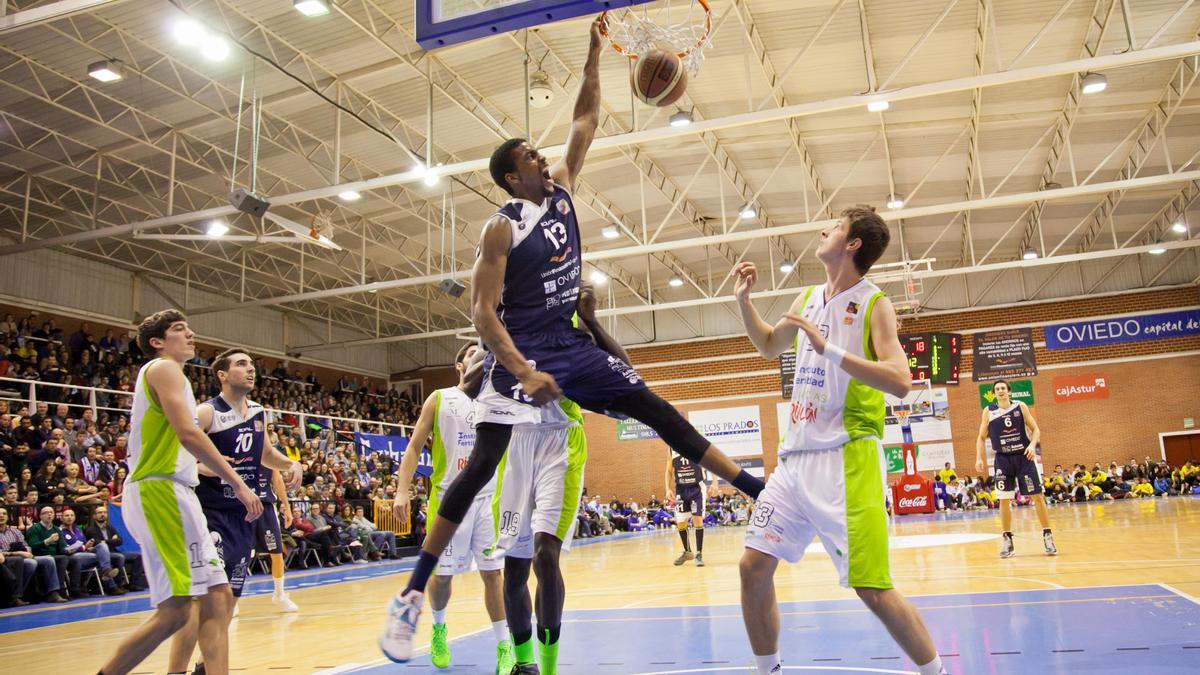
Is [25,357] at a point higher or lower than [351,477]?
higher

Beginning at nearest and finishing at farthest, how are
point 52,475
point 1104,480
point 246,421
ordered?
point 246,421, point 52,475, point 1104,480

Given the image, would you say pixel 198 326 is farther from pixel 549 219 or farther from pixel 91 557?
pixel 549 219

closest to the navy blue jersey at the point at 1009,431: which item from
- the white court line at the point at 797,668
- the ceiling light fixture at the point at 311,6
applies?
the white court line at the point at 797,668

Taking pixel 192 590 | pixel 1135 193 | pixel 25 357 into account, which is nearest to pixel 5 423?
pixel 25 357

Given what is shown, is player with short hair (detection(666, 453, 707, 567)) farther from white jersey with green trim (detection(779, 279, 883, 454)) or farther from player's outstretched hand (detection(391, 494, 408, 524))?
white jersey with green trim (detection(779, 279, 883, 454))

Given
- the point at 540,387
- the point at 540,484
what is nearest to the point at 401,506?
the point at 540,484

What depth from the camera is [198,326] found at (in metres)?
28.2

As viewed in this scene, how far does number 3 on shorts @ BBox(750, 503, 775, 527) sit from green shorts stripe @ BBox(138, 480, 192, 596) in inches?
99.2

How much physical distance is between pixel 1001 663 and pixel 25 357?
2170 centimetres

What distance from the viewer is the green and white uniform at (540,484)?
14.3ft

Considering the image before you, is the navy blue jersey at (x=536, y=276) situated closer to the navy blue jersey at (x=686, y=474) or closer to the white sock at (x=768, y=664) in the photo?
the white sock at (x=768, y=664)

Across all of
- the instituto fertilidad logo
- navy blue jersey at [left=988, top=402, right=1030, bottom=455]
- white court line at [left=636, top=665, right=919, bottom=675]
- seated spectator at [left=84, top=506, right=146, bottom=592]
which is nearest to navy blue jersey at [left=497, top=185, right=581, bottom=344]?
white court line at [left=636, top=665, right=919, bottom=675]

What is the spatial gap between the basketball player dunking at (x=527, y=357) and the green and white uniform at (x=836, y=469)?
0.85 ft

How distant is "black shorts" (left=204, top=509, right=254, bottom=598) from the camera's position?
15.8 ft
